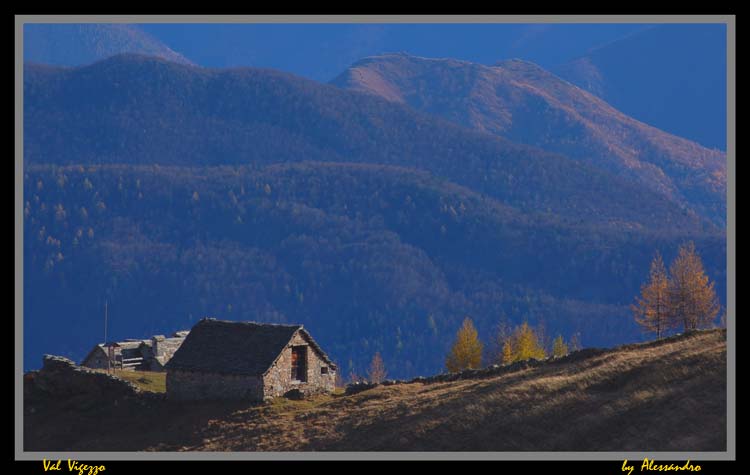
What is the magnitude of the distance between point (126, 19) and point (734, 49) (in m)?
24.9

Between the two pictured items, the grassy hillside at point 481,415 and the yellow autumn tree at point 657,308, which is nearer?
the grassy hillside at point 481,415

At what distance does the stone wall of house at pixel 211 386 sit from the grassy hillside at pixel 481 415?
36.6 inches

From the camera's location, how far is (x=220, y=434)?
66.3 metres

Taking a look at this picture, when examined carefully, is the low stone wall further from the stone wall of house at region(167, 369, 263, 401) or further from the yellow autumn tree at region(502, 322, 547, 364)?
the yellow autumn tree at region(502, 322, 547, 364)

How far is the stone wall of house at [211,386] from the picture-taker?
7169 cm

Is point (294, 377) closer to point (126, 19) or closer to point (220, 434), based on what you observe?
point (220, 434)

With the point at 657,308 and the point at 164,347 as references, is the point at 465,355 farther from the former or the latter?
the point at 164,347

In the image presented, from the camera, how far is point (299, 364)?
7512 centimetres

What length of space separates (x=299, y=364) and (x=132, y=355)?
28.2 meters

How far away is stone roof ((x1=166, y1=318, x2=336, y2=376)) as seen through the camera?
72500 mm

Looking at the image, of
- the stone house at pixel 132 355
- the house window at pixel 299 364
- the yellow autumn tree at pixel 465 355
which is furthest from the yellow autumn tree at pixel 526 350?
the house window at pixel 299 364

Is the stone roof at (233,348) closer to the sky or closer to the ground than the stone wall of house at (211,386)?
closer to the sky

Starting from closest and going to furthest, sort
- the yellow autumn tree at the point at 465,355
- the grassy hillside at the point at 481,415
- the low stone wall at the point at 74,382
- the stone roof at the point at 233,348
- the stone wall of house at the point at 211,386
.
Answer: the grassy hillside at the point at 481,415 < the stone wall of house at the point at 211,386 < the stone roof at the point at 233,348 < the low stone wall at the point at 74,382 < the yellow autumn tree at the point at 465,355

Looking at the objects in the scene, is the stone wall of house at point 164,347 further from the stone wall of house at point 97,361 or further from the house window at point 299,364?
the house window at point 299,364
